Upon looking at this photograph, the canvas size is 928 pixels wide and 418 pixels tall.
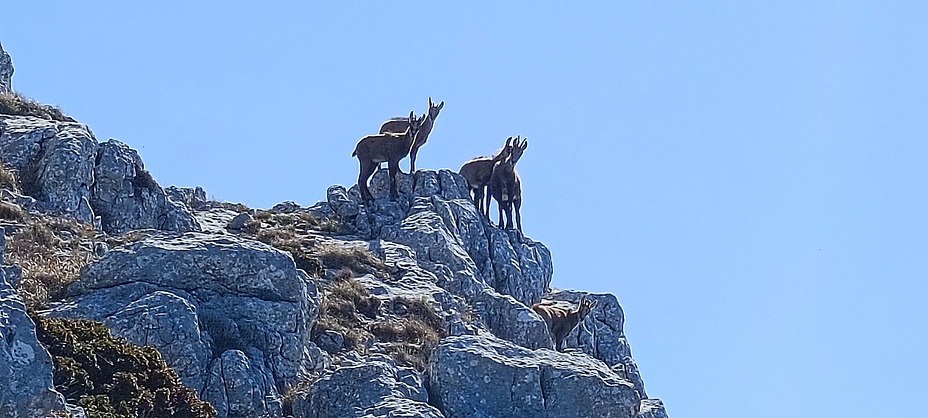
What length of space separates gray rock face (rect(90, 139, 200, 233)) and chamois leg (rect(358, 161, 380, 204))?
5470mm

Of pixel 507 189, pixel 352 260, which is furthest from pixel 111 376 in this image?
pixel 507 189

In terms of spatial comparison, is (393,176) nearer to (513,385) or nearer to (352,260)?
(352,260)

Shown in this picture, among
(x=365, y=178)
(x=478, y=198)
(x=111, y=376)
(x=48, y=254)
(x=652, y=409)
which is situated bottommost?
(x=111, y=376)

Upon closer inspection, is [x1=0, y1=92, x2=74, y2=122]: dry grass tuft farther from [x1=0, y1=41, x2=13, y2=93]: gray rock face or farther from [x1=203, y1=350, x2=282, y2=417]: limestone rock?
[x1=203, y1=350, x2=282, y2=417]: limestone rock

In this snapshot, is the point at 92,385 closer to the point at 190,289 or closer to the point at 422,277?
the point at 190,289

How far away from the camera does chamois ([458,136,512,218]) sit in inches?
1610

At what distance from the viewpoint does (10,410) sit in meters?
17.4

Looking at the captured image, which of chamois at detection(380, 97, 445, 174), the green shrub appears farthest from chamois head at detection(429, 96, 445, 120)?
the green shrub

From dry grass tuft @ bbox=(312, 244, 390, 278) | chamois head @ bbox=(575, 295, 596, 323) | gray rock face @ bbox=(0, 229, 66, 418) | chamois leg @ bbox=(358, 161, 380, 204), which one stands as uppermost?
chamois leg @ bbox=(358, 161, 380, 204)

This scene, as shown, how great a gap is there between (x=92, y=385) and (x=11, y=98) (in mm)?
19274

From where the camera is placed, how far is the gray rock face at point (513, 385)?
2338 centimetres

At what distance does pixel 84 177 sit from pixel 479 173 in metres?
13.0

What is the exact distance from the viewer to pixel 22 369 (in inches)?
698

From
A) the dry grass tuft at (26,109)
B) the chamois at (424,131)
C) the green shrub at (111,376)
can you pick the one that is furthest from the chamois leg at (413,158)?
the green shrub at (111,376)
